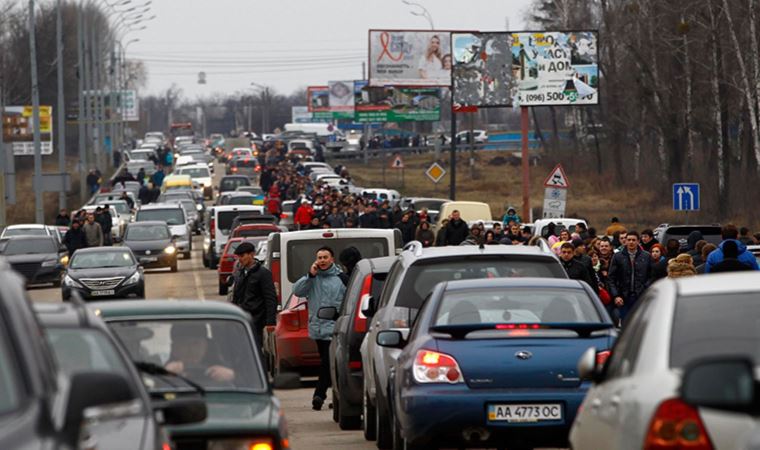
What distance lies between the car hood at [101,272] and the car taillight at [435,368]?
25785 millimetres

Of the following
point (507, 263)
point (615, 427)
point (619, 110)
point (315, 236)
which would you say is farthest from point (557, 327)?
point (619, 110)

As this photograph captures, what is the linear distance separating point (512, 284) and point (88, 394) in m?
6.84

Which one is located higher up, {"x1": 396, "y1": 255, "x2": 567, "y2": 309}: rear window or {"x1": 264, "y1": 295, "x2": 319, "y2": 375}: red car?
{"x1": 396, "y1": 255, "x2": 567, "y2": 309}: rear window

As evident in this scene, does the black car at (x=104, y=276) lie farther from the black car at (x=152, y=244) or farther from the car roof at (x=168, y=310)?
the car roof at (x=168, y=310)

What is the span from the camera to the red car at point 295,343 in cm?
1959

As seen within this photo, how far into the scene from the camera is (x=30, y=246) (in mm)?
45375

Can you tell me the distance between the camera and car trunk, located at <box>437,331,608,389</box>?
1109 centimetres

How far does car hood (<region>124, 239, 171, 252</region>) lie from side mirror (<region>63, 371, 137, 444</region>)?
42834 millimetres

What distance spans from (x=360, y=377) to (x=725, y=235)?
542 centimetres

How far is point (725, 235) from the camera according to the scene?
63.0ft

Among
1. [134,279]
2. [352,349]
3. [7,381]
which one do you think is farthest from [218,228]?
[7,381]

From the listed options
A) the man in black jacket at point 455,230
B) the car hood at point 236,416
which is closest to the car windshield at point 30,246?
the man in black jacket at point 455,230

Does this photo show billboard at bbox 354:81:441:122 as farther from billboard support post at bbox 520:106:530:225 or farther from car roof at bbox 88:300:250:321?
car roof at bbox 88:300:250:321

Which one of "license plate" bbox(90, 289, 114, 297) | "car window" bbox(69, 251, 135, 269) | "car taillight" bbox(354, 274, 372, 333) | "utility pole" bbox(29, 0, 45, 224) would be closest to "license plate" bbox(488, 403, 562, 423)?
"car taillight" bbox(354, 274, 372, 333)
